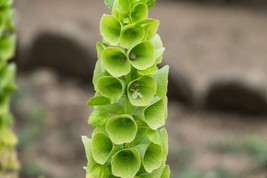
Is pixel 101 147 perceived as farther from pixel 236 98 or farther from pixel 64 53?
pixel 64 53

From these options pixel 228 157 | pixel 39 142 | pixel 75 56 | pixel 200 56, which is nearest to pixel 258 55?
pixel 200 56

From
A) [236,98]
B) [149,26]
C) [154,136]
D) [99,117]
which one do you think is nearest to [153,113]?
[154,136]

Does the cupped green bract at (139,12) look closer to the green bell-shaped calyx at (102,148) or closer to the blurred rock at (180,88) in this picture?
the green bell-shaped calyx at (102,148)

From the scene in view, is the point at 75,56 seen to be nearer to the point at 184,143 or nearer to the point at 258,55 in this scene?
the point at 184,143

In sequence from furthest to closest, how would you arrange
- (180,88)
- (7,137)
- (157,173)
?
1. (180,88)
2. (7,137)
3. (157,173)

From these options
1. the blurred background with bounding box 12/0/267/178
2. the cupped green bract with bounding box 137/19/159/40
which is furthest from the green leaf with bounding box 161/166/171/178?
the blurred background with bounding box 12/0/267/178

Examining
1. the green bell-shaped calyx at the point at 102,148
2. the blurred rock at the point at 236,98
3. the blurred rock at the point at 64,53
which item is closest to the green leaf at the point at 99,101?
the green bell-shaped calyx at the point at 102,148
